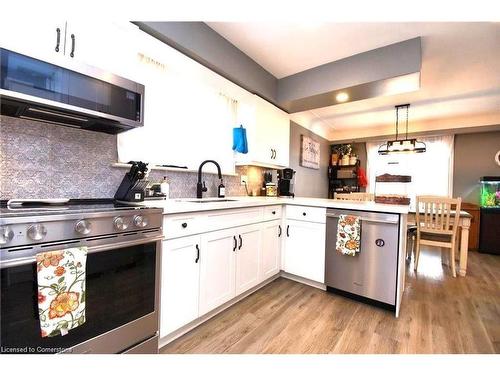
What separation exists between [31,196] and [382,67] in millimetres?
3015

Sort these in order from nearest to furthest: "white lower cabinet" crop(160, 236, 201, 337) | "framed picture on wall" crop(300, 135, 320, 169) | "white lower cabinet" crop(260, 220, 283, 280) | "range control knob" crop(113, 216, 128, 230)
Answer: "range control knob" crop(113, 216, 128, 230) < "white lower cabinet" crop(160, 236, 201, 337) < "white lower cabinet" crop(260, 220, 283, 280) < "framed picture on wall" crop(300, 135, 320, 169)

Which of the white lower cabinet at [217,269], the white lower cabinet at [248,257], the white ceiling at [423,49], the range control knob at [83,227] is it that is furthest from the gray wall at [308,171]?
the range control knob at [83,227]

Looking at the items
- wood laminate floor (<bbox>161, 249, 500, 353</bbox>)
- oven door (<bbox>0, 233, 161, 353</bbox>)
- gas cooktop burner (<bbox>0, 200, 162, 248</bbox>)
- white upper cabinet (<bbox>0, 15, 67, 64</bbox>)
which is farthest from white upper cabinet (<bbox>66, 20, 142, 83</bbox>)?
wood laminate floor (<bbox>161, 249, 500, 353</bbox>)

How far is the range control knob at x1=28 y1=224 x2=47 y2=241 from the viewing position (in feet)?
2.87

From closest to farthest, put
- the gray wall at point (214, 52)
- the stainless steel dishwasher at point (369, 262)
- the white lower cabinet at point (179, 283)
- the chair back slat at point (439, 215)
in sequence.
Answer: the white lower cabinet at point (179, 283), the gray wall at point (214, 52), the stainless steel dishwasher at point (369, 262), the chair back slat at point (439, 215)

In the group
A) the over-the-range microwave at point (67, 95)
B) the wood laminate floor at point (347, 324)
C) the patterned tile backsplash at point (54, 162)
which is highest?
the over-the-range microwave at point (67, 95)

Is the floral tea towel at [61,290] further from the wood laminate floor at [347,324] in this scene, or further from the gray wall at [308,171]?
the gray wall at [308,171]

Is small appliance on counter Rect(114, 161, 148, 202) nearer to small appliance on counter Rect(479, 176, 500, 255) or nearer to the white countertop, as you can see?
the white countertop

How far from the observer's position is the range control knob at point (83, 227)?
3.26 feet

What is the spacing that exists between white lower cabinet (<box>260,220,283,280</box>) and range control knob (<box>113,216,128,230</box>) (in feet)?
4.39

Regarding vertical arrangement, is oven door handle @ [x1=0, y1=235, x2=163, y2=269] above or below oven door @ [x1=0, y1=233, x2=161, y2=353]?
above

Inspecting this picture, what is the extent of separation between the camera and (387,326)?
1.73 meters

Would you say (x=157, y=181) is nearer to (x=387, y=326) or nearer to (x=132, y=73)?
(x=132, y=73)

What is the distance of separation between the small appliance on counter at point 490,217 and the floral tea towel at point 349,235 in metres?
3.72
